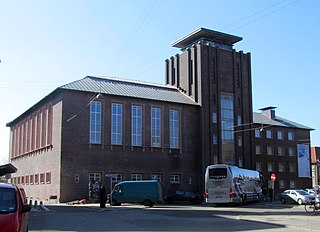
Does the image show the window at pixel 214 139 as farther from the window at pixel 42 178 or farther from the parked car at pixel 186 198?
the window at pixel 42 178

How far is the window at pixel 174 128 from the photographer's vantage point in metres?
52.4

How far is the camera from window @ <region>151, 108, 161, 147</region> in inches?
2004

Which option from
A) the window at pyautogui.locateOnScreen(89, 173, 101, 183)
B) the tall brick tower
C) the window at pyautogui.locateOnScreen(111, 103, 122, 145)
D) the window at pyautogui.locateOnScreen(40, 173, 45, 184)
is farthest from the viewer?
the tall brick tower

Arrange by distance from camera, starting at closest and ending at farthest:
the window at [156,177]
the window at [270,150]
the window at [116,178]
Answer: the window at [116,178] → the window at [156,177] → the window at [270,150]

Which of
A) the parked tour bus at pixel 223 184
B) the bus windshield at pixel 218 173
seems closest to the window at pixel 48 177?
the parked tour bus at pixel 223 184

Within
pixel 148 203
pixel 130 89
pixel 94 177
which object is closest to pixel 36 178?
pixel 94 177

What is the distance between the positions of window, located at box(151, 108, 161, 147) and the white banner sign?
35897mm

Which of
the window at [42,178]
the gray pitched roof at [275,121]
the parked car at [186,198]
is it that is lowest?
the parked car at [186,198]

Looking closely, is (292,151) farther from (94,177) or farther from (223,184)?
(223,184)

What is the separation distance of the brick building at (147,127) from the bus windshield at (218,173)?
46.9ft

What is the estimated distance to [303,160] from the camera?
7750cm

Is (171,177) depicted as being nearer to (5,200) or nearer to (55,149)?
(55,149)

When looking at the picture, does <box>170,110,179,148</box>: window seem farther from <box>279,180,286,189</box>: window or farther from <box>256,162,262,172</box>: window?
<box>279,180,286,189</box>: window

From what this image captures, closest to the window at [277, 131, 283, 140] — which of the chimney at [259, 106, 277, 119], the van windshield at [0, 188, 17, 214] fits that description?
the chimney at [259, 106, 277, 119]
